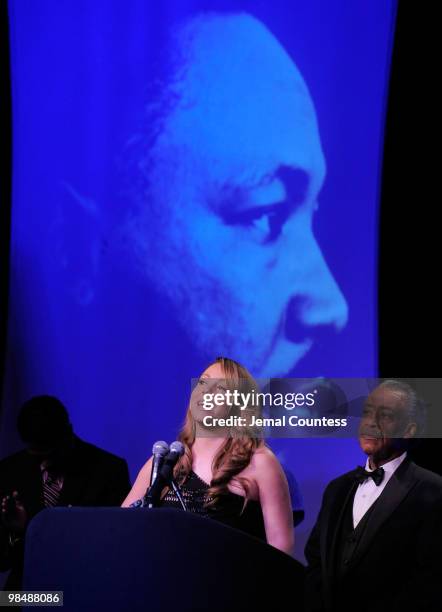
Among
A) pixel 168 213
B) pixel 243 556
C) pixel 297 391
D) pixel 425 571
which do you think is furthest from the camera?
pixel 168 213

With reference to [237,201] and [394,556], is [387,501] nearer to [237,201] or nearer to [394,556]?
[394,556]

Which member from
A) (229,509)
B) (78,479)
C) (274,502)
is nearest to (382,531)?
(274,502)

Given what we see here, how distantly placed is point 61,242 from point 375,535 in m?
2.64

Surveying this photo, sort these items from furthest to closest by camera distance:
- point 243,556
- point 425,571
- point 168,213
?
point 168,213, point 425,571, point 243,556

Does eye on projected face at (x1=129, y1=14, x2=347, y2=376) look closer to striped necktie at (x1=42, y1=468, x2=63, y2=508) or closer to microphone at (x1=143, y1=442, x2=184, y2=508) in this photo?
striped necktie at (x1=42, y1=468, x2=63, y2=508)

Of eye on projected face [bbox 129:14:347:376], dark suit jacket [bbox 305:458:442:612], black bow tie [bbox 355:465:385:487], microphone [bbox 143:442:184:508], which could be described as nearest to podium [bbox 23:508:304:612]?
microphone [bbox 143:442:184:508]

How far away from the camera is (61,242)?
4.86 metres

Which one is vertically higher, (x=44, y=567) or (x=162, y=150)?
(x=162, y=150)

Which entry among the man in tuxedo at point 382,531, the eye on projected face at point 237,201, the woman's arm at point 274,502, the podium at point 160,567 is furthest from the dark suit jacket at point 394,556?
the eye on projected face at point 237,201

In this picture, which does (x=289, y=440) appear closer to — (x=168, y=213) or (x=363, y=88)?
(x=168, y=213)

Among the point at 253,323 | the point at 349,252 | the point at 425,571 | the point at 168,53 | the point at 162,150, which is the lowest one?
the point at 425,571

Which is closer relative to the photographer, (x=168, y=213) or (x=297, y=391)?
(x=297, y=391)

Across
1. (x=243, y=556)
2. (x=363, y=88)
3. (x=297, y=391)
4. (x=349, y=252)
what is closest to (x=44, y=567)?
(x=243, y=556)

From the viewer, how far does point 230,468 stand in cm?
298
